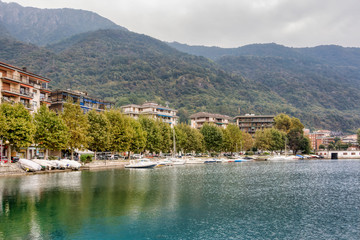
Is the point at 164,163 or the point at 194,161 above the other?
the point at 164,163

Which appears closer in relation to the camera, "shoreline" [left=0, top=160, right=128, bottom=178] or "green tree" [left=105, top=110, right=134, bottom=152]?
"shoreline" [left=0, top=160, right=128, bottom=178]

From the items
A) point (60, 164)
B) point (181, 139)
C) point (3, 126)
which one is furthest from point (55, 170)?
point (181, 139)

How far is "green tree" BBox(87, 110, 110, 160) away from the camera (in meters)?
82.9

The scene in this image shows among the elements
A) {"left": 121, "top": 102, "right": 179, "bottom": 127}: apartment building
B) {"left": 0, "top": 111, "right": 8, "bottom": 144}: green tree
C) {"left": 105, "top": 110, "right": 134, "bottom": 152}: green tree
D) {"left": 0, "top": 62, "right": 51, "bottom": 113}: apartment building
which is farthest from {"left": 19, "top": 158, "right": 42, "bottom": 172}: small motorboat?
{"left": 121, "top": 102, "right": 179, "bottom": 127}: apartment building

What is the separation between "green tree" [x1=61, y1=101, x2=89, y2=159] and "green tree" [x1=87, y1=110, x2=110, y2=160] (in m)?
2.06

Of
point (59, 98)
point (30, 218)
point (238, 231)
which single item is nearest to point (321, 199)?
point (238, 231)

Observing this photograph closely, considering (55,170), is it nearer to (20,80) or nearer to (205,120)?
(20,80)

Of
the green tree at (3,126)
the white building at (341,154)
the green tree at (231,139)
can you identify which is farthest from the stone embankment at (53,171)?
the white building at (341,154)

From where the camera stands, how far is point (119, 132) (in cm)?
9025

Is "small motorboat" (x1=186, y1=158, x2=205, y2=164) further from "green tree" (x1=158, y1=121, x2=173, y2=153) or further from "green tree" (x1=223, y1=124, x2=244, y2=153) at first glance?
"green tree" (x1=223, y1=124, x2=244, y2=153)

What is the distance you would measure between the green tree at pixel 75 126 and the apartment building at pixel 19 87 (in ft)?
31.3

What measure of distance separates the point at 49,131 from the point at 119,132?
23156 mm

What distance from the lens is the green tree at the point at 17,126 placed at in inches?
2362

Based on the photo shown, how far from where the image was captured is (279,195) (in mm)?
40406
